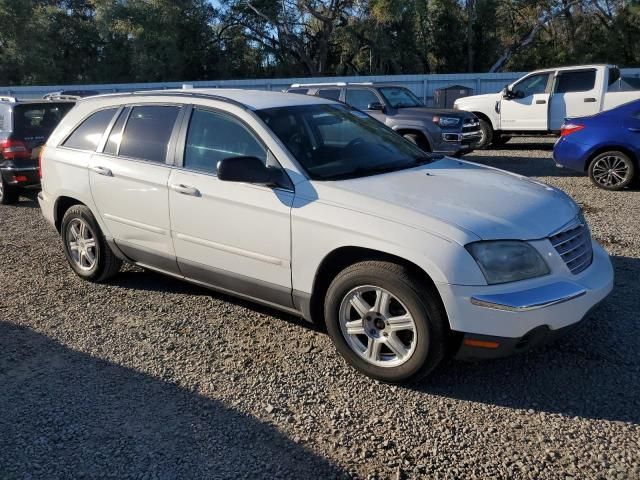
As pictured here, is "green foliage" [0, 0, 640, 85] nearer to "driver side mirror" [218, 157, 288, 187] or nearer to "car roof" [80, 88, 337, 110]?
"car roof" [80, 88, 337, 110]

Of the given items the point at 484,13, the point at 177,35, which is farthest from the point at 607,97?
the point at 177,35

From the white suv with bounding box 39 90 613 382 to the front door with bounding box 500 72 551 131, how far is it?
977 centimetres

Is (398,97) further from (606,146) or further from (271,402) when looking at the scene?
(271,402)

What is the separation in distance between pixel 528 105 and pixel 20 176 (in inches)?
417

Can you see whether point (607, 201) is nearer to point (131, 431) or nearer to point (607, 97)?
point (607, 97)

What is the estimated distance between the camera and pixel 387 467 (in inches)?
115

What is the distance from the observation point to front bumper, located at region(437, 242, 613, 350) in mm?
3225

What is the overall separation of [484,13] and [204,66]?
16.5 metres

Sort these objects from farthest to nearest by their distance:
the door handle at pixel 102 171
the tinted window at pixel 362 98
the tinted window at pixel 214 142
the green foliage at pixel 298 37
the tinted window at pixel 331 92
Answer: the green foliage at pixel 298 37 → the tinted window at pixel 331 92 → the tinted window at pixel 362 98 → the door handle at pixel 102 171 → the tinted window at pixel 214 142

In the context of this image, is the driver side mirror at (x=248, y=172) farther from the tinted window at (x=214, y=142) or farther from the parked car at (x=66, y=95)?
the parked car at (x=66, y=95)

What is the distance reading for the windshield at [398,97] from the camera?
12243 millimetres

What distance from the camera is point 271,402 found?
353 cm

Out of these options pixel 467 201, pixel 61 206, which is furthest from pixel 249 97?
pixel 61 206

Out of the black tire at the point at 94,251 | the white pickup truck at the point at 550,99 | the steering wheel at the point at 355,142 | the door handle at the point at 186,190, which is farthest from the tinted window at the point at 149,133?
the white pickup truck at the point at 550,99
